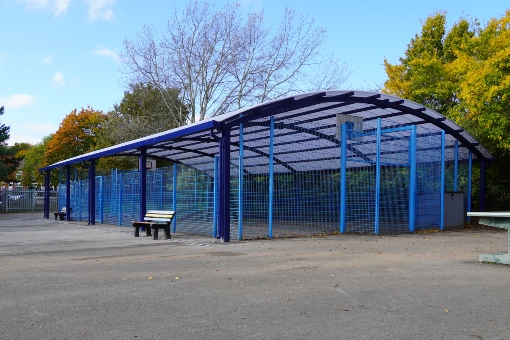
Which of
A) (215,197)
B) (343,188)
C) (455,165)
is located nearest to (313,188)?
(343,188)

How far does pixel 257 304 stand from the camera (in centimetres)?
579

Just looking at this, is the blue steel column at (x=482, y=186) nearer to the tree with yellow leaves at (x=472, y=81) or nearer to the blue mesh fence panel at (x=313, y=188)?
the tree with yellow leaves at (x=472, y=81)

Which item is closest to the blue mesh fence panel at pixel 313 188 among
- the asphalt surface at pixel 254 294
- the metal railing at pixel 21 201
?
the asphalt surface at pixel 254 294

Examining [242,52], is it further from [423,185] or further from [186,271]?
[186,271]

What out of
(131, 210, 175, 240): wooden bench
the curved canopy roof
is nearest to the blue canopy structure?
the curved canopy roof

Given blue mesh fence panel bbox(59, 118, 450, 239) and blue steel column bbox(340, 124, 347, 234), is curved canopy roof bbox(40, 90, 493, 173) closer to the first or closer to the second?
blue mesh fence panel bbox(59, 118, 450, 239)

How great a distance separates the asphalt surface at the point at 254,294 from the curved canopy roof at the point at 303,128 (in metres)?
3.89

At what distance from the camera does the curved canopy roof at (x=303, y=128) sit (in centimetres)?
1350

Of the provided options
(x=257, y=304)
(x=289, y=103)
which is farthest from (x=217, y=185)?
(x=257, y=304)

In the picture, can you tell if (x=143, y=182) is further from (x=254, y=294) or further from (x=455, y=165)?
(x=254, y=294)

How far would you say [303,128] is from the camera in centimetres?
1648

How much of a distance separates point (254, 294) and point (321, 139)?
11420 mm

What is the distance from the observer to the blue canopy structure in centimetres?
1307

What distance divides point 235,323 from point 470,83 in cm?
1675
